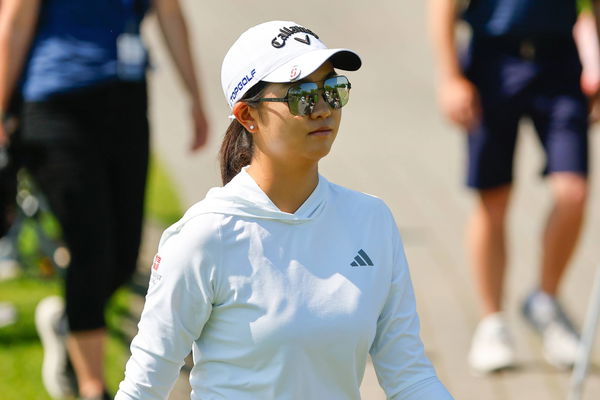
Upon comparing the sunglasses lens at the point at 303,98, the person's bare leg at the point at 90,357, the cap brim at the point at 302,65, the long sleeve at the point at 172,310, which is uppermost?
the cap brim at the point at 302,65

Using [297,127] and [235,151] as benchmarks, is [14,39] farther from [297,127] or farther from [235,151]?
[297,127]

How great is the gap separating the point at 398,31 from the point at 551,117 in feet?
28.6

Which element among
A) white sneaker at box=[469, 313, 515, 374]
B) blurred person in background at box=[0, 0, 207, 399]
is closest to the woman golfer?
blurred person in background at box=[0, 0, 207, 399]

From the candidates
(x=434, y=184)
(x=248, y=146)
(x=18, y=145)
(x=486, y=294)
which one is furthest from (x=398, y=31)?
(x=248, y=146)

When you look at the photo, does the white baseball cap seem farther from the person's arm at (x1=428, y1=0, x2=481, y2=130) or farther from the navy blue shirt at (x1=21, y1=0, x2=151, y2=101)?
the person's arm at (x1=428, y1=0, x2=481, y2=130)

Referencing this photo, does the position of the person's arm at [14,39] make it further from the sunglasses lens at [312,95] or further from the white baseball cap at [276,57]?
the sunglasses lens at [312,95]

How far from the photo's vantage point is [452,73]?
223 inches

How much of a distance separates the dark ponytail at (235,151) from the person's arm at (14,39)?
1907 millimetres

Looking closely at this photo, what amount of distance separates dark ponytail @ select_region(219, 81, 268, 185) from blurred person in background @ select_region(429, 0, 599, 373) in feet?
8.59

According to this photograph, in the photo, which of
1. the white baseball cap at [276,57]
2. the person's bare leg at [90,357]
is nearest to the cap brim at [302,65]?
the white baseball cap at [276,57]

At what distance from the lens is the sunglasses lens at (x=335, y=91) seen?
2.88 meters

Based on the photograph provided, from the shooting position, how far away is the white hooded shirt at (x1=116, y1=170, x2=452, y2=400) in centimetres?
283

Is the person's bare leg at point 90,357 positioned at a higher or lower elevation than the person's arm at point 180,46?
lower

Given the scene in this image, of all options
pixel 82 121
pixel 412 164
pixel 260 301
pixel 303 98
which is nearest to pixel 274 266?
pixel 260 301
